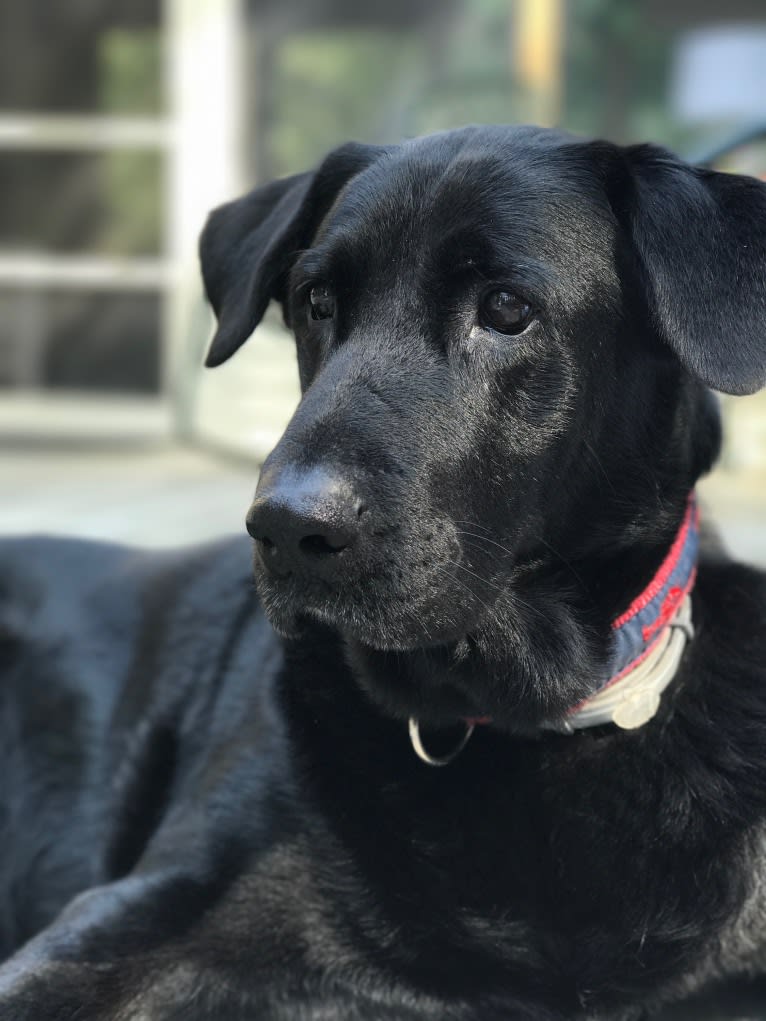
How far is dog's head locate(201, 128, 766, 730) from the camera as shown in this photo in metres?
1.93

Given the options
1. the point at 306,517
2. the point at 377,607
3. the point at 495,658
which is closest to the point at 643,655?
the point at 495,658

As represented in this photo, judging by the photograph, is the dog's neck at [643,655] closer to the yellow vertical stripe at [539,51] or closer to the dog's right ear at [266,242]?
the dog's right ear at [266,242]

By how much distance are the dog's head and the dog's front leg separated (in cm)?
46

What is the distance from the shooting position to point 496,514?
6.80ft

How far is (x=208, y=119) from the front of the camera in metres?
6.96

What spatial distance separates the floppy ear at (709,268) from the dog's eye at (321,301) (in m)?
0.47

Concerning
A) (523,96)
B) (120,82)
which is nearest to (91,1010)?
(523,96)

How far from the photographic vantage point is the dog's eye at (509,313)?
2062 mm

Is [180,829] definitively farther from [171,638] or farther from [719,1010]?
[719,1010]

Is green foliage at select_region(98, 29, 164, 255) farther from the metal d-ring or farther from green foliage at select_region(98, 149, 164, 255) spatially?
the metal d-ring

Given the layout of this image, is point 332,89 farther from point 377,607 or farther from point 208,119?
point 377,607

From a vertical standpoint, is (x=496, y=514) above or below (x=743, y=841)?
above

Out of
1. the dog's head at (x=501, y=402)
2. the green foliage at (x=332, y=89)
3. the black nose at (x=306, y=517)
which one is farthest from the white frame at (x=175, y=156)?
the black nose at (x=306, y=517)

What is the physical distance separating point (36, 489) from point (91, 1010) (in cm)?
387
